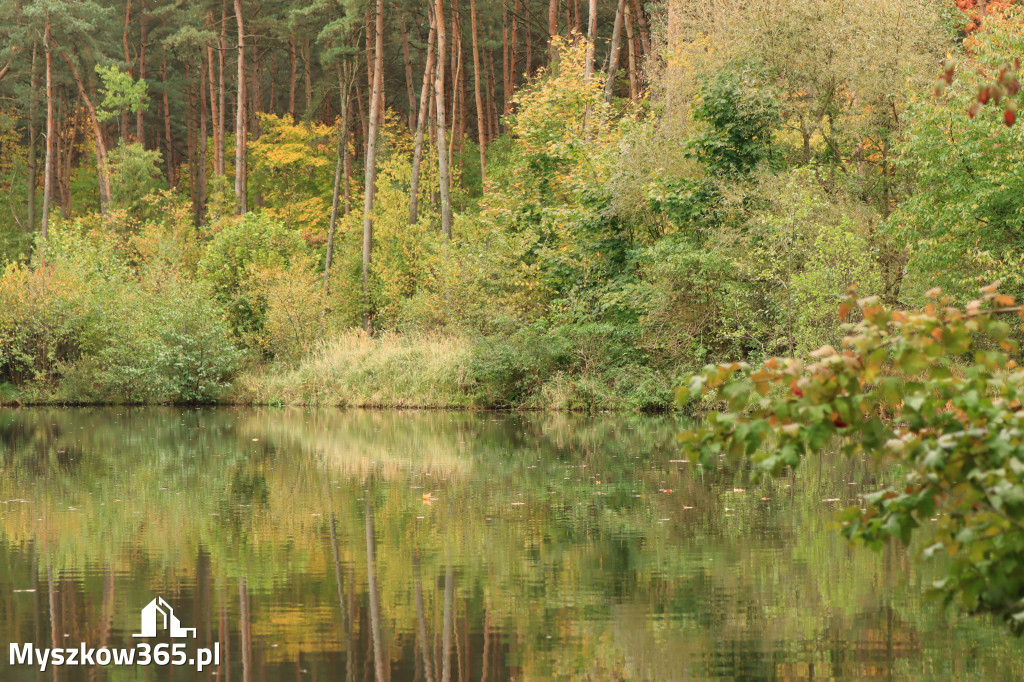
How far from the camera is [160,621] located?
7148 millimetres

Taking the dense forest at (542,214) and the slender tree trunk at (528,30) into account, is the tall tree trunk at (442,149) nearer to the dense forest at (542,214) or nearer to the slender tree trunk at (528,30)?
the dense forest at (542,214)

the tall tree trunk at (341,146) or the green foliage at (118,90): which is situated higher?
the green foliage at (118,90)

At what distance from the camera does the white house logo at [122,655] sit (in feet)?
20.2

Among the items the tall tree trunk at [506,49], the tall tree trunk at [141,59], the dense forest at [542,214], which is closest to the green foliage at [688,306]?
the dense forest at [542,214]

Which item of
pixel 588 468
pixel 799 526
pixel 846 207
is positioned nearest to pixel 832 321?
pixel 846 207

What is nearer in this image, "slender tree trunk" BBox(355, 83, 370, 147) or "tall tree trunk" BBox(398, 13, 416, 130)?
"tall tree trunk" BBox(398, 13, 416, 130)

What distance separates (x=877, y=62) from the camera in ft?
91.8

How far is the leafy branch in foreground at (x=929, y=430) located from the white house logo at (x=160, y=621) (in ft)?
13.6

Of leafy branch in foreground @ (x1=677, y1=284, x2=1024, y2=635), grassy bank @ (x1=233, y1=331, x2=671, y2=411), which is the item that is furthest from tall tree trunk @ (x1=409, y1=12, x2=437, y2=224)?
leafy branch in foreground @ (x1=677, y1=284, x2=1024, y2=635)

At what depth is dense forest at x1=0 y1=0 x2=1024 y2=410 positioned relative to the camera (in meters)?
25.2

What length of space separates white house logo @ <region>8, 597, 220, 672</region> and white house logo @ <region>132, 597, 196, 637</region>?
0.06 feet

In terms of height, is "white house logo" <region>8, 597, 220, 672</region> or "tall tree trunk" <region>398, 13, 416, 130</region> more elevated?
"tall tree trunk" <region>398, 13, 416, 130</region>

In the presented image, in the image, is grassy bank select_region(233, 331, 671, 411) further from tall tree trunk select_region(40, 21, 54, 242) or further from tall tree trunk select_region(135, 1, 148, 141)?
tall tree trunk select_region(135, 1, 148, 141)

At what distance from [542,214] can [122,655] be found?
1104 inches
